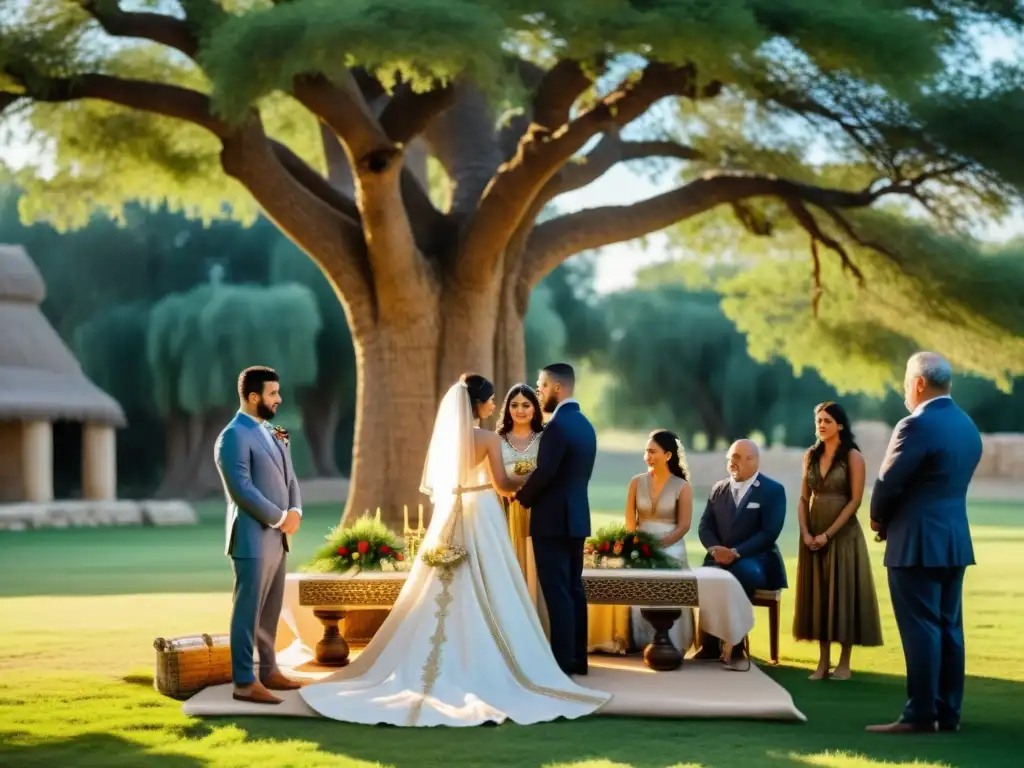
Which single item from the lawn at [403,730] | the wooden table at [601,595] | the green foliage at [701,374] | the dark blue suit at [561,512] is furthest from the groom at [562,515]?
the green foliage at [701,374]

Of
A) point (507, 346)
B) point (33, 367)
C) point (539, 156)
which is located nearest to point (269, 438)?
point (539, 156)

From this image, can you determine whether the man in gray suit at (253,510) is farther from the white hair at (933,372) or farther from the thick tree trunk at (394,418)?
the thick tree trunk at (394,418)

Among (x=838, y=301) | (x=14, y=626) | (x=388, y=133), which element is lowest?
(x=14, y=626)

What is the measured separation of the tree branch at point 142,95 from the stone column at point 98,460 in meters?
16.3

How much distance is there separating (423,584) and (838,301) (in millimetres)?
12153

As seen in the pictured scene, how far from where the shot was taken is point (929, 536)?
25.0ft

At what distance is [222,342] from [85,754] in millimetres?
26706

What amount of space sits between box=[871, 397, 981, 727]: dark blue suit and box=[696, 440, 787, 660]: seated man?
225 cm

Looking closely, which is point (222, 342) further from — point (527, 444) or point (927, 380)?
point (927, 380)

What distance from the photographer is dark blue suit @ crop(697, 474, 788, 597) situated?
1008 centimetres

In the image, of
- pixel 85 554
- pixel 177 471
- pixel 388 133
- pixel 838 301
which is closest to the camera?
pixel 388 133

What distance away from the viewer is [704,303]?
55.7m

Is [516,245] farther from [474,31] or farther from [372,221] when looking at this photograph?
[474,31]

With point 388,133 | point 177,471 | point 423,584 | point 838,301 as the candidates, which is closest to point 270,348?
point 177,471
